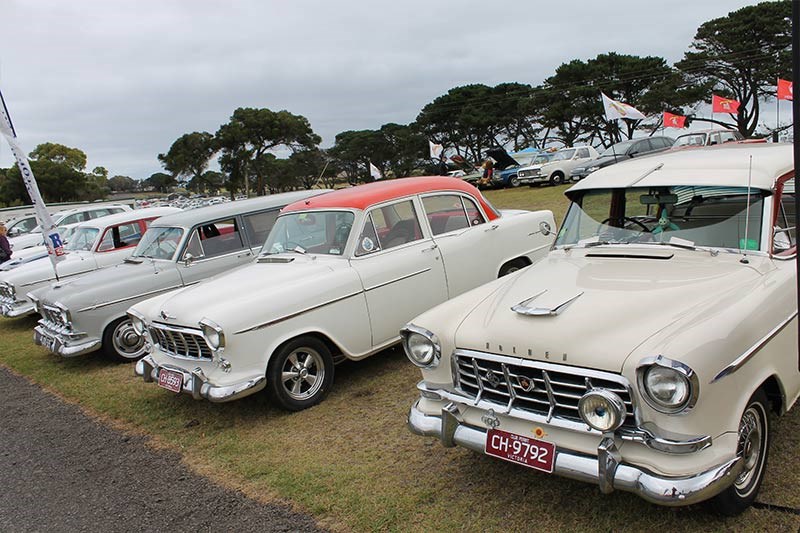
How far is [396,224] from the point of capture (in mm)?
6133

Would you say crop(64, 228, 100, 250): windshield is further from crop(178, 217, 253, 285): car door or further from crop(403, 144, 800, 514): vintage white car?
crop(403, 144, 800, 514): vintage white car

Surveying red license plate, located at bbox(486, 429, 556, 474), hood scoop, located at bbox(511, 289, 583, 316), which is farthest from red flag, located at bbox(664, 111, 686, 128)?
red license plate, located at bbox(486, 429, 556, 474)

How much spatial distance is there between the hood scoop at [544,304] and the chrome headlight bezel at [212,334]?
2593 mm

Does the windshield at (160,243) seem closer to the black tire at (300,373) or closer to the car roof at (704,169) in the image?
the black tire at (300,373)

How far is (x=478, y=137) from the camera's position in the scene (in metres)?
56.1

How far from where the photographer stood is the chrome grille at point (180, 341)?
16.5ft

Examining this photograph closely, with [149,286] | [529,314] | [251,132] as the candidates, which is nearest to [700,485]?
[529,314]

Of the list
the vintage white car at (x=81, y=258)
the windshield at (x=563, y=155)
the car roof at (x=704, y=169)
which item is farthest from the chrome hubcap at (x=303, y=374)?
the windshield at (x=563, y=155)

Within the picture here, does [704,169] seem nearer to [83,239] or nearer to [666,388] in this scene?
[666,388]

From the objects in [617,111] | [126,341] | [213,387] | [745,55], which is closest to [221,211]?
[126,341]

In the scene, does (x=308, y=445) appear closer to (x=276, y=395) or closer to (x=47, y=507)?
(x=276, y=395)

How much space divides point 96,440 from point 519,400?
4142mm

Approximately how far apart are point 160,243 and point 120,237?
2598 mm

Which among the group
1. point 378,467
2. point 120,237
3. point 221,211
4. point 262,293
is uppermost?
point 221,211
